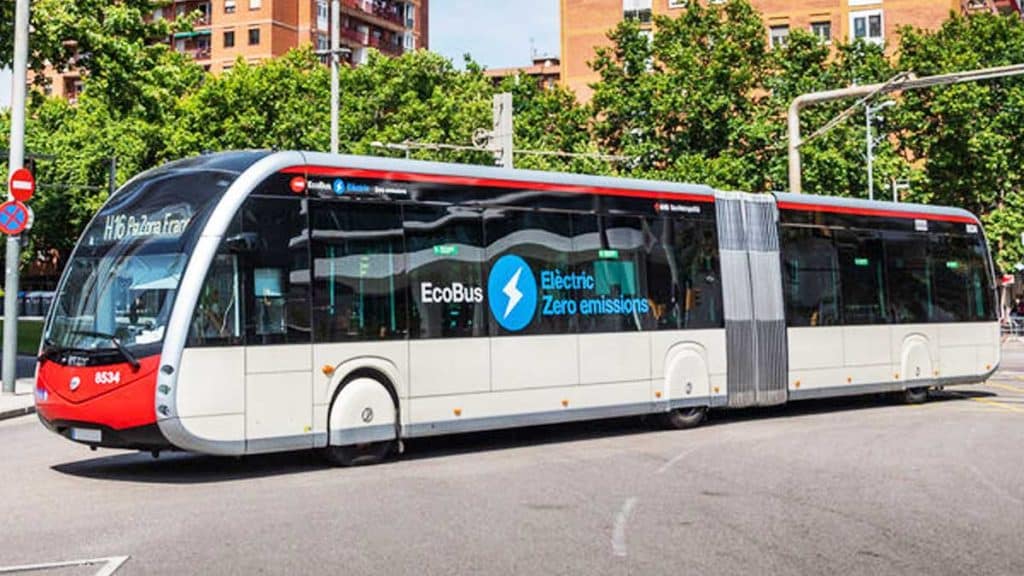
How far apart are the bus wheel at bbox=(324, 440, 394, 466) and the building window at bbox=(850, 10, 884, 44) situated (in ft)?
182

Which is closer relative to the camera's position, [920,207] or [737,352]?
[737,352]

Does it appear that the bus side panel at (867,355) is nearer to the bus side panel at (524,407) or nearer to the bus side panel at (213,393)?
the bus side panel at (524,407)

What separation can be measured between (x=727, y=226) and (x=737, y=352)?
1762 millimetres

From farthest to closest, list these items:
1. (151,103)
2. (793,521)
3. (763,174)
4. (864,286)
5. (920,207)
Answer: (763,174) < (151,103) < (920,207) < (864,286) < (793,521)

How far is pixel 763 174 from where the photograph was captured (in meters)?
43.8

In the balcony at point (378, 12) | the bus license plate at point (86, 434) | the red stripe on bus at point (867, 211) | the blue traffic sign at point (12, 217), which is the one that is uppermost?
the balcony at point (378, 12)

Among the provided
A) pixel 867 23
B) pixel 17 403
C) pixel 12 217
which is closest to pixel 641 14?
pixel 867 23

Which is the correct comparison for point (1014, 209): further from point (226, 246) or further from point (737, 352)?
point (226, 246)

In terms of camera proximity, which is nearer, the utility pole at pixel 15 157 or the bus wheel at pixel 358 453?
the bus wheel at pixel 358 453

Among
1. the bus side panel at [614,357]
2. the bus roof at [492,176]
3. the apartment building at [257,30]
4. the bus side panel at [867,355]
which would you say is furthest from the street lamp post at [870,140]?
the apartment building at [257,30]

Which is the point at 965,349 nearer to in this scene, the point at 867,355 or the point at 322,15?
the point at 867,355

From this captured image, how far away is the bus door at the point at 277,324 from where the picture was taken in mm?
10219

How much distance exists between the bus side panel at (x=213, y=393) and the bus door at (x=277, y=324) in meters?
0.10

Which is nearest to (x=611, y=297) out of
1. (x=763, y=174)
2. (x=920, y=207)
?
(x=920, y=207)
